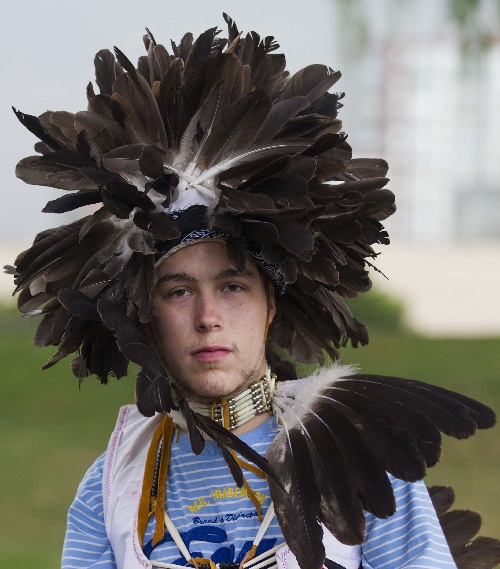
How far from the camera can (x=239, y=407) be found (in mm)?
2654

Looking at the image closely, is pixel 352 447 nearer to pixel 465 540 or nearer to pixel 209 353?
pixel 209 353

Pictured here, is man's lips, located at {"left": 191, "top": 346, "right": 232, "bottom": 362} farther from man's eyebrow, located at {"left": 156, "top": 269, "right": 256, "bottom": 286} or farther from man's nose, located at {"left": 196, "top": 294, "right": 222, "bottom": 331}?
man's eyebrow, located at {"left": 156, "top": 269, "right": 256, "bottom": 286}

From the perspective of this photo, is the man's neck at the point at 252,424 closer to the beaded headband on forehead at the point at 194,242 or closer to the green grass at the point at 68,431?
the beaded headband on forehead at the point at 194,242

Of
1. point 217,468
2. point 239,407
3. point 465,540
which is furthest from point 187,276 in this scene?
point 465,540

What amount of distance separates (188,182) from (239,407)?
550 millimetres

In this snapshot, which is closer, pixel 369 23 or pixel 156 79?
pixel 156 79

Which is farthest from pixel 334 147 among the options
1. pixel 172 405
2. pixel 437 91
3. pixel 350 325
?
pixel 437 91

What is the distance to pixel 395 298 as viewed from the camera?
58.7 ft

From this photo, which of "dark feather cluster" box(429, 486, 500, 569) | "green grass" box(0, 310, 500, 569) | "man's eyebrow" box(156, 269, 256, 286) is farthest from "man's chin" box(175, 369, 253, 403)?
"green grass" box(0, 310, 500, 569)

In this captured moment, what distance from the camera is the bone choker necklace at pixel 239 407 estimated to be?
8.68ft

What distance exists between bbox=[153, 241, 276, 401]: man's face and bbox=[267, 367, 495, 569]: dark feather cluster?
0.66 ft

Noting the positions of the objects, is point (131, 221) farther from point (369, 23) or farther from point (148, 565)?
point (369, 23)

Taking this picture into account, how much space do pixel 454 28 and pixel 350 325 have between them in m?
7.06

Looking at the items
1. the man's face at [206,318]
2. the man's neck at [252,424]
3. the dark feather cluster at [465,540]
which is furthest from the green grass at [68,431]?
the man's face at [206,318]
